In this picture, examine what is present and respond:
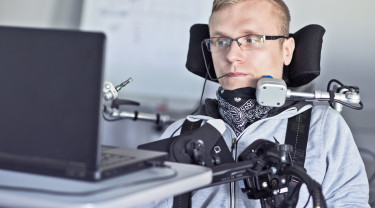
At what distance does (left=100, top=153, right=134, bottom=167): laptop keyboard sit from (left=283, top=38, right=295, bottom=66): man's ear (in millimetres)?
927

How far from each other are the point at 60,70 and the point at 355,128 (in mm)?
2002

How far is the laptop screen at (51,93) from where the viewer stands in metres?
0.85

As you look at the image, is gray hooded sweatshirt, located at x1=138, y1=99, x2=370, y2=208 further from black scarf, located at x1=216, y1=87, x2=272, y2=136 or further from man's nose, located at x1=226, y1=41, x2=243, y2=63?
man's nose, located at x1=226, y1=41, x2=243, y2=63

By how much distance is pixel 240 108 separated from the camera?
169 cm

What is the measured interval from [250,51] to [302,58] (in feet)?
0.59

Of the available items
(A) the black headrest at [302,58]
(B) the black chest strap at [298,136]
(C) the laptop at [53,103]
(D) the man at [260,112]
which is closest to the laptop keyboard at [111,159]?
(C) the laptop at [53,103]

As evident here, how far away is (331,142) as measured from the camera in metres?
1.63

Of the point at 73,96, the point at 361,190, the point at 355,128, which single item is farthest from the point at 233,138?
the point at 355,128

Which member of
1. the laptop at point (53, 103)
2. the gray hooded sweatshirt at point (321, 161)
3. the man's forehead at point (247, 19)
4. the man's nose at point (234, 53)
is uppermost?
the man's forehead at point (247, 19)

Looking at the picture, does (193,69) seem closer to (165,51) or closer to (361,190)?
(361,190)

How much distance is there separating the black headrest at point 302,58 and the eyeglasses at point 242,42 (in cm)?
9

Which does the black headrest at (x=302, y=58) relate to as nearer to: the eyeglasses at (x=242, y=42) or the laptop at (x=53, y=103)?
the eyeglasses at (x=242, y=42)

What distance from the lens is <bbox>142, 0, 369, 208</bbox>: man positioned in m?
1.58

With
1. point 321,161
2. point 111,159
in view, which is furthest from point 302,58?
point 111,159
